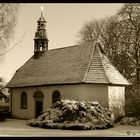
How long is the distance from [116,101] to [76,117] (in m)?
6.27

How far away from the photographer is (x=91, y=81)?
2391 centimetres

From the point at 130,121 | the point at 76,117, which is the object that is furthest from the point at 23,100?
the point at 130,121

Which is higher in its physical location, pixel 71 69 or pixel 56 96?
pixel 71 69

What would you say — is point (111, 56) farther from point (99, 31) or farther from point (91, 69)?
point (91, 69)

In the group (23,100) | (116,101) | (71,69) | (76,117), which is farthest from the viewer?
(23,100)

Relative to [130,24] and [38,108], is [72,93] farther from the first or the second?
[130,24]

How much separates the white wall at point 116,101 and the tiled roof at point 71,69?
747 mm

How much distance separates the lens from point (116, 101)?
25.1 meters

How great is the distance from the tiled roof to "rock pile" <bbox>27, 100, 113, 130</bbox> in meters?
3.37

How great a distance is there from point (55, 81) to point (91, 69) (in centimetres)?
386

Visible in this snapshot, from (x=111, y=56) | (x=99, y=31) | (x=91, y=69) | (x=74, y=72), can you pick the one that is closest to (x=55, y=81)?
(x=74, y=72)

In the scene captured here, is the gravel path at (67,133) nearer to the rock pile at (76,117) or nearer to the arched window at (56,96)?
the rock pile at (76,117)

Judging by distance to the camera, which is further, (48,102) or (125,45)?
(125,45)

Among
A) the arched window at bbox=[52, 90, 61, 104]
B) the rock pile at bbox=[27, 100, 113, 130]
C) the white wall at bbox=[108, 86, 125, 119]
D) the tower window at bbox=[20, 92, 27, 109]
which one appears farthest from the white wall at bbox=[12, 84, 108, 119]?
the rock pile at bbox=[27, 100, 113, 130]
